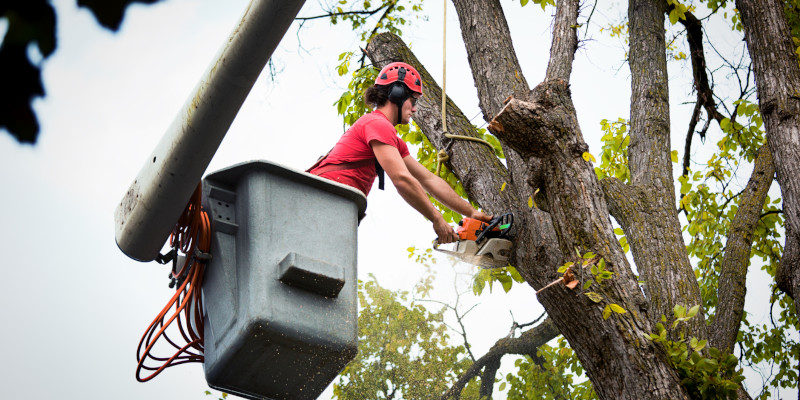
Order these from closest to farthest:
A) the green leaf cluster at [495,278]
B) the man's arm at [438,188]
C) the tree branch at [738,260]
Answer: the man's arm at [438,188], the tree branch at [738,260], the green leaf cluster at [495,278]

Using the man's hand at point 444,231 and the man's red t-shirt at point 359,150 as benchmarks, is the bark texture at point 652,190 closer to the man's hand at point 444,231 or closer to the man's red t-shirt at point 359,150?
the man's hand at point 444,231

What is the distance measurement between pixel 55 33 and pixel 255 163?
1.78 meters

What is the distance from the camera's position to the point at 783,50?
4.47 meters

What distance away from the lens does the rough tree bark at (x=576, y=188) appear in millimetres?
3156

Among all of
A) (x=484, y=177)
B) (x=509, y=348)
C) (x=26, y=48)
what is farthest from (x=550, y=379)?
(x=26, y=48)

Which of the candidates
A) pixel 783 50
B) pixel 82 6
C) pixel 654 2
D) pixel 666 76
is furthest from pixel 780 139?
pixel 82 6

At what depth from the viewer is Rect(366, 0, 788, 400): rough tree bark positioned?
3.16m

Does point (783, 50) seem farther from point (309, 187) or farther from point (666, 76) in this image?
point (309, 187)

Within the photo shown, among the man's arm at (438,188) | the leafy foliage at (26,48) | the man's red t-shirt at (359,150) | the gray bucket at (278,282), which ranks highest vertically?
the man's arm at (438,188)

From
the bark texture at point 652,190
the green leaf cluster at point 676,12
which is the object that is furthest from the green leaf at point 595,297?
the green leaf cluster at point 676,12

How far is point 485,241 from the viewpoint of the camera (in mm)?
3814

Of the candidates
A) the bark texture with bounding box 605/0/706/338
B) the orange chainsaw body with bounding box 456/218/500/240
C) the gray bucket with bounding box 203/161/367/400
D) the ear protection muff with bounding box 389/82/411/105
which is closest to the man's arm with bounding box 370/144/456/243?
the orange chainsaw body with bounding box 456/218/500/240

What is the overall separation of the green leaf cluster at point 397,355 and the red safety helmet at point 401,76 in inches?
353

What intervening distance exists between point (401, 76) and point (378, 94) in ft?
0.50
